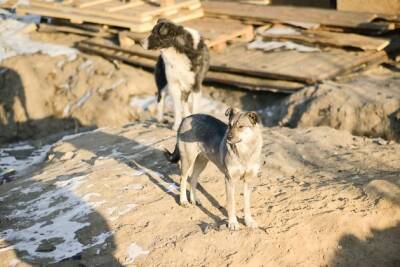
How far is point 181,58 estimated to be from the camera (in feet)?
36.4

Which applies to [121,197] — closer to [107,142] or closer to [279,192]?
[279,192]

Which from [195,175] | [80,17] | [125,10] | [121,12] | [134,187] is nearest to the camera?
[195,175]

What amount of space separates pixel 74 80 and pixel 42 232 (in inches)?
374

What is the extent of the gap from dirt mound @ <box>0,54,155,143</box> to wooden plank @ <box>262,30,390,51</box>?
3583 millimetres

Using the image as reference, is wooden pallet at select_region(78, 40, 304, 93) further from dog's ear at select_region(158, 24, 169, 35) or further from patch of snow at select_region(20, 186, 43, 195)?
patch of snow at select_region(20, 186, 43, 195)

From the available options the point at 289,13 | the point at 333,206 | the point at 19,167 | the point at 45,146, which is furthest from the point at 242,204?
the point at 289,13

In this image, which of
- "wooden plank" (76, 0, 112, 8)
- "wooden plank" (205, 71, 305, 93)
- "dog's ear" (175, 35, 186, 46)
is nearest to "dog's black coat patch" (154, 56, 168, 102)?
"dog's ear" (175, 35, 186, 46)

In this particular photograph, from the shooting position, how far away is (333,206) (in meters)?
7.70

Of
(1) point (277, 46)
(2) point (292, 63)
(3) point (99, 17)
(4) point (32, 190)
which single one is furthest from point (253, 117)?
(3) point (99, 17)

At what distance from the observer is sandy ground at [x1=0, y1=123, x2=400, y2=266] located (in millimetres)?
7168

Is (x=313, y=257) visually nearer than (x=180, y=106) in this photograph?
Yes

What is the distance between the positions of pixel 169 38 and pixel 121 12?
6152 mm

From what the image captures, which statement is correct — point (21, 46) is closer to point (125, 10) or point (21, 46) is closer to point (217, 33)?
point (125, 10)

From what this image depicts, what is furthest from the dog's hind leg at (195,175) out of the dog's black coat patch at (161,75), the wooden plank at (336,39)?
the wooden plank at (336,39)
